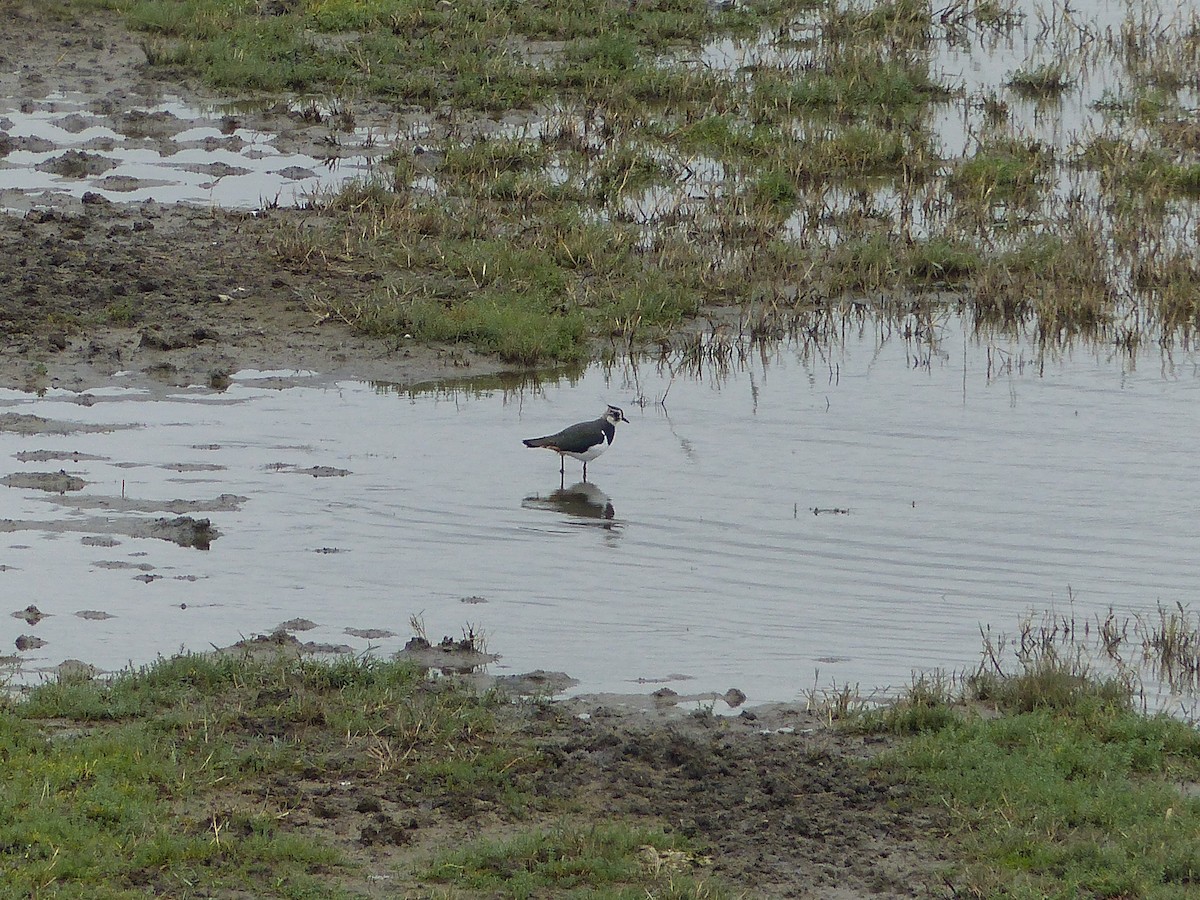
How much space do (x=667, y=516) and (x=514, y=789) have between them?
421 cm

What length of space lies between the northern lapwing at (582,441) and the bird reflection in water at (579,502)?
21cm

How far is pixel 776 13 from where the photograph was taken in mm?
25469

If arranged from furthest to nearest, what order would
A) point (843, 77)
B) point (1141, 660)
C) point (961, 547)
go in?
1. point (843, 77)
2. point (961, 547)
3. point (1141, 660)

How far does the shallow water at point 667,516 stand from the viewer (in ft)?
29.9

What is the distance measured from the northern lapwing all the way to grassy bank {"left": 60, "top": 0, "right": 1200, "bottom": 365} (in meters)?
2.15

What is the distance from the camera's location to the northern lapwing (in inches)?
453

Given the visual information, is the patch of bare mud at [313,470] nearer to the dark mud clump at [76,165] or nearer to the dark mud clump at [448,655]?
the dark mud clump at [448,655]

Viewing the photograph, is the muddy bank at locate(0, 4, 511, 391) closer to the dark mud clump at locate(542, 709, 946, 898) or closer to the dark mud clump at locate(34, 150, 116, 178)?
the dark mud clump at locate(34, 150, 116, 178)

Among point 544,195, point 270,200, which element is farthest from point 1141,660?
point 270,200

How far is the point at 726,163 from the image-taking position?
18.9 metres

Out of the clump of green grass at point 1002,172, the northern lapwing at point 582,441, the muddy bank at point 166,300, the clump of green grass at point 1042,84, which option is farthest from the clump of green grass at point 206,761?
the clump of green grass at point 1042,84

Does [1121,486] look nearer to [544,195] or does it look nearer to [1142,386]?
[1142,386]

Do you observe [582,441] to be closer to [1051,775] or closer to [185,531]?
[185,531]

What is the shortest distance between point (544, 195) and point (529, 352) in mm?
3926
